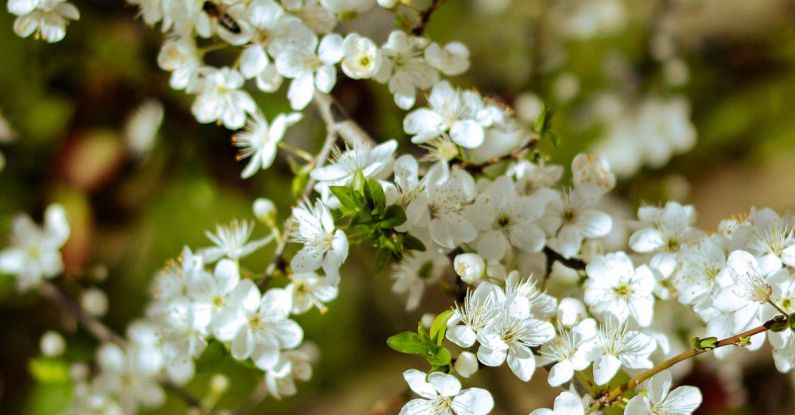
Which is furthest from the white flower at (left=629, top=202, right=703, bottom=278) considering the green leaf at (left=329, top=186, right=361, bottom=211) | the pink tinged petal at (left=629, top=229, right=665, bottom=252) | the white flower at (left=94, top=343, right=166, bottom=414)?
the white flower at (left=94, top=343, right=166, bottom=414)


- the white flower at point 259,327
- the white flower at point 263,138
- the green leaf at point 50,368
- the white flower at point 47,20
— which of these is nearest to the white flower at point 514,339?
the white flower at point 259,327

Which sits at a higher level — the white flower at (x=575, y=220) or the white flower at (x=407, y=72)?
the white flower at (x=407, y=72)

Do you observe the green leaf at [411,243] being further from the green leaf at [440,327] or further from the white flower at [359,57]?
the white flower at [359,57]

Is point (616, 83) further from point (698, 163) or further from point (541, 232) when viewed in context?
point (541, 232)

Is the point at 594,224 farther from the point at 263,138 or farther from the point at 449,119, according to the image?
the point at 263,138

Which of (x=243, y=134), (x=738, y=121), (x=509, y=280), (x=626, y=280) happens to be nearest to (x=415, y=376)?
(x=509, y=280)

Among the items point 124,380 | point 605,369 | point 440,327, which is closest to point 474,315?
point 440,327

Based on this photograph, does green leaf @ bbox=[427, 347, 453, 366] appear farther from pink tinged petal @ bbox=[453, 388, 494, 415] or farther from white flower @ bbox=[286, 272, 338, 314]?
white flower @ bbox=[286, 272, 338, 314]
